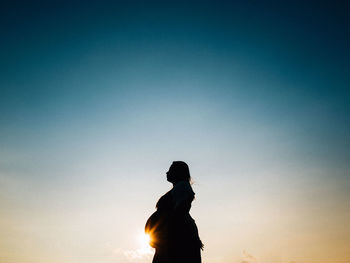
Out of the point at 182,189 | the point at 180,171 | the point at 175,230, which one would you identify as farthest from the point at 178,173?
the point at 175,230

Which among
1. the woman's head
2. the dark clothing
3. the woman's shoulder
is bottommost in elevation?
the dark clothing

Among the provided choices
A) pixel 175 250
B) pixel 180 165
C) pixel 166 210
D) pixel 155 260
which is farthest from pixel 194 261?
pixel 180 165

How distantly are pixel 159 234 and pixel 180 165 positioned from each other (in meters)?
1.29

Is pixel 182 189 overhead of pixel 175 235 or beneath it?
overhead

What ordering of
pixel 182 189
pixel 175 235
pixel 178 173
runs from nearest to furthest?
1. pixel 175 235
2. pixel 182 189
3. pixel 178 173

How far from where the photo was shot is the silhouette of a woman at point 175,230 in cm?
441

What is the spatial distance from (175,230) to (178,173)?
1.03 m

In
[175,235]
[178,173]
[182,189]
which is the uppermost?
[178,173]

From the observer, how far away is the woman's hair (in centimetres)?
500

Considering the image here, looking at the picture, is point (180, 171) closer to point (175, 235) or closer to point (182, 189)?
point (182, 189)

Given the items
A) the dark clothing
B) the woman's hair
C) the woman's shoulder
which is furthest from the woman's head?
the dark clothing

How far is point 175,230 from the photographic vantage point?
14.6ft

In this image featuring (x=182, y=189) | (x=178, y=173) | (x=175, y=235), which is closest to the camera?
(x=175, y=235)

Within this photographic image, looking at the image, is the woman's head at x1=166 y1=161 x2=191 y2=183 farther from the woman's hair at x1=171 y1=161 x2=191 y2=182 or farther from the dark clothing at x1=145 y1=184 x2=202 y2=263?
the dark clothing at x1=145 y1=184 x2=202 y2=263
